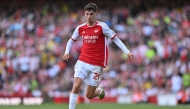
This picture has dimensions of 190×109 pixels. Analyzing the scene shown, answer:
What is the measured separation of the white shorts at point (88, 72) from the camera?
39.1 feet

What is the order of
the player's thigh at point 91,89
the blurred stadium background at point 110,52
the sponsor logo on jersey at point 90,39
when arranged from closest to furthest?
the sponsor logo on jersey at point 90,39, the player's thigh at point 91,89, the blurred stadium background at point 110,52

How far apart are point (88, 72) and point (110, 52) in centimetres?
A: 1262

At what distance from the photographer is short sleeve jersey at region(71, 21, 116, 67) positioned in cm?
1199

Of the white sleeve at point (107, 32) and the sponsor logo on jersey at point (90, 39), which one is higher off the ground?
the white sleeve at point (107, 32)

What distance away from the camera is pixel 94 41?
12.0 meters

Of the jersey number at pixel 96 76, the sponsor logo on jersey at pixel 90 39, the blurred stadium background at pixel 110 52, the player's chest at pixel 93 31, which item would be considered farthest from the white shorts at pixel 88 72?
the blurred stadium background at pixel 110 52

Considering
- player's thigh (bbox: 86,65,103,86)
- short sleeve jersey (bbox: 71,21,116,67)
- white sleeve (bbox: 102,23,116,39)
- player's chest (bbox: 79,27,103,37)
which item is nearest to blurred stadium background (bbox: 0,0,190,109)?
player's thigh (bbox: 86,65,103,86)

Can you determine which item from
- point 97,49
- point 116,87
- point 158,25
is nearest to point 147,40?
point 158,25

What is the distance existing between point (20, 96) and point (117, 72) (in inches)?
173

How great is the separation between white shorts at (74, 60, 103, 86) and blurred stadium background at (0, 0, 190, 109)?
8494 mm

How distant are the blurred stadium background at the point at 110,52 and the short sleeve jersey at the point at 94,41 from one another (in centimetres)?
867

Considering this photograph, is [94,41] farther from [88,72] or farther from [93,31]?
[88,72]

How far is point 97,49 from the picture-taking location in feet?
39.6

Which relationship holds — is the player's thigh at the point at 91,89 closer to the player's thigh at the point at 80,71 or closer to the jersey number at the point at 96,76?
the jersey number at the point at 96,76
